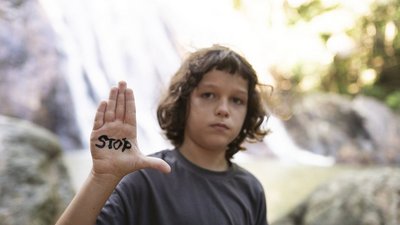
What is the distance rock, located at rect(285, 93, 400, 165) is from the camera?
10008 mm

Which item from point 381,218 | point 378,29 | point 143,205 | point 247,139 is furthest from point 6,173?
point 378,29

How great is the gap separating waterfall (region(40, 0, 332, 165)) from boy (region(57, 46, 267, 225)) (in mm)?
4965

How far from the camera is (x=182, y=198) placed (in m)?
1.37

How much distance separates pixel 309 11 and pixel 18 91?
9559mm

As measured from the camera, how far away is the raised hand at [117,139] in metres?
1.22

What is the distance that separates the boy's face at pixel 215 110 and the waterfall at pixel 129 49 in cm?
501

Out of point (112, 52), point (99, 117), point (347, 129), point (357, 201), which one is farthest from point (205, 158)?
point (347, 129)

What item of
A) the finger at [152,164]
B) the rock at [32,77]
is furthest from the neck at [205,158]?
the rock at [32,77]

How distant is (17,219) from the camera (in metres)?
2.76

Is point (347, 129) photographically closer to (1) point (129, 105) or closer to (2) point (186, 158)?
(2) point (186, 158)

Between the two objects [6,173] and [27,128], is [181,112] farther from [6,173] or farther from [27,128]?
[27,128]

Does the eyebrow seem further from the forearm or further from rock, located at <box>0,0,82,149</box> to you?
rock, located at <box>0,0,82,149</box>

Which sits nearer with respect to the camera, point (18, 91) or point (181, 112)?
point (181, 112)

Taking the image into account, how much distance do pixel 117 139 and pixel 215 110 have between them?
38 centimetres
